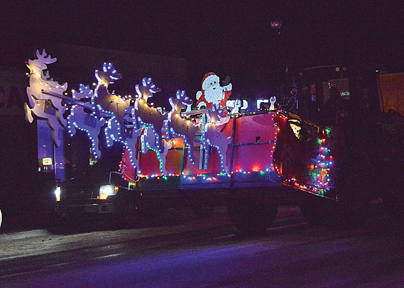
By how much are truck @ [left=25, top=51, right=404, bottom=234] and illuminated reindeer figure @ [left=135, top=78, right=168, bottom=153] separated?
2 cm

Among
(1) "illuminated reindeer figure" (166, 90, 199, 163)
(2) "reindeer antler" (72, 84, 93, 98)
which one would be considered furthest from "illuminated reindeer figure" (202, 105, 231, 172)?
(2) "reindeer antler" (72, 84, 93, 98)

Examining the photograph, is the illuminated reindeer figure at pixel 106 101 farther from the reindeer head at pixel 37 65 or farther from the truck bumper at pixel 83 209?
the truck bumper at pixel 83 209

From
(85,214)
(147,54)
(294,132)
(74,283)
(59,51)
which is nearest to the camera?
(74,283)

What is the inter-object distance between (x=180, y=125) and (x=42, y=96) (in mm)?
2764

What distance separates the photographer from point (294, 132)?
938 centimetres

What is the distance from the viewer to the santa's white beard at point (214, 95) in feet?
37.5

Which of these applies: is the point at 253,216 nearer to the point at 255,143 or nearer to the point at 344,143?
→ the point at 255,143

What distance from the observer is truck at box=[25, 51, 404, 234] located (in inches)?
354

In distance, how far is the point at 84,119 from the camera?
920cm

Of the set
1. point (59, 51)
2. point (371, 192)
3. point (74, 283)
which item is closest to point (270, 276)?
point (74, 283)

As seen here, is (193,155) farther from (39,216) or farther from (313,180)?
(39,216)

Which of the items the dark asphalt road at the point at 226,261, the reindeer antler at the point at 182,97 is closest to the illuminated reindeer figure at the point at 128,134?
the reindeer antler at the point at 182,97

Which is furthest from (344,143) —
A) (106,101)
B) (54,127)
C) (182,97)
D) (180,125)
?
(54,127)

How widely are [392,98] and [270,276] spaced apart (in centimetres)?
599
